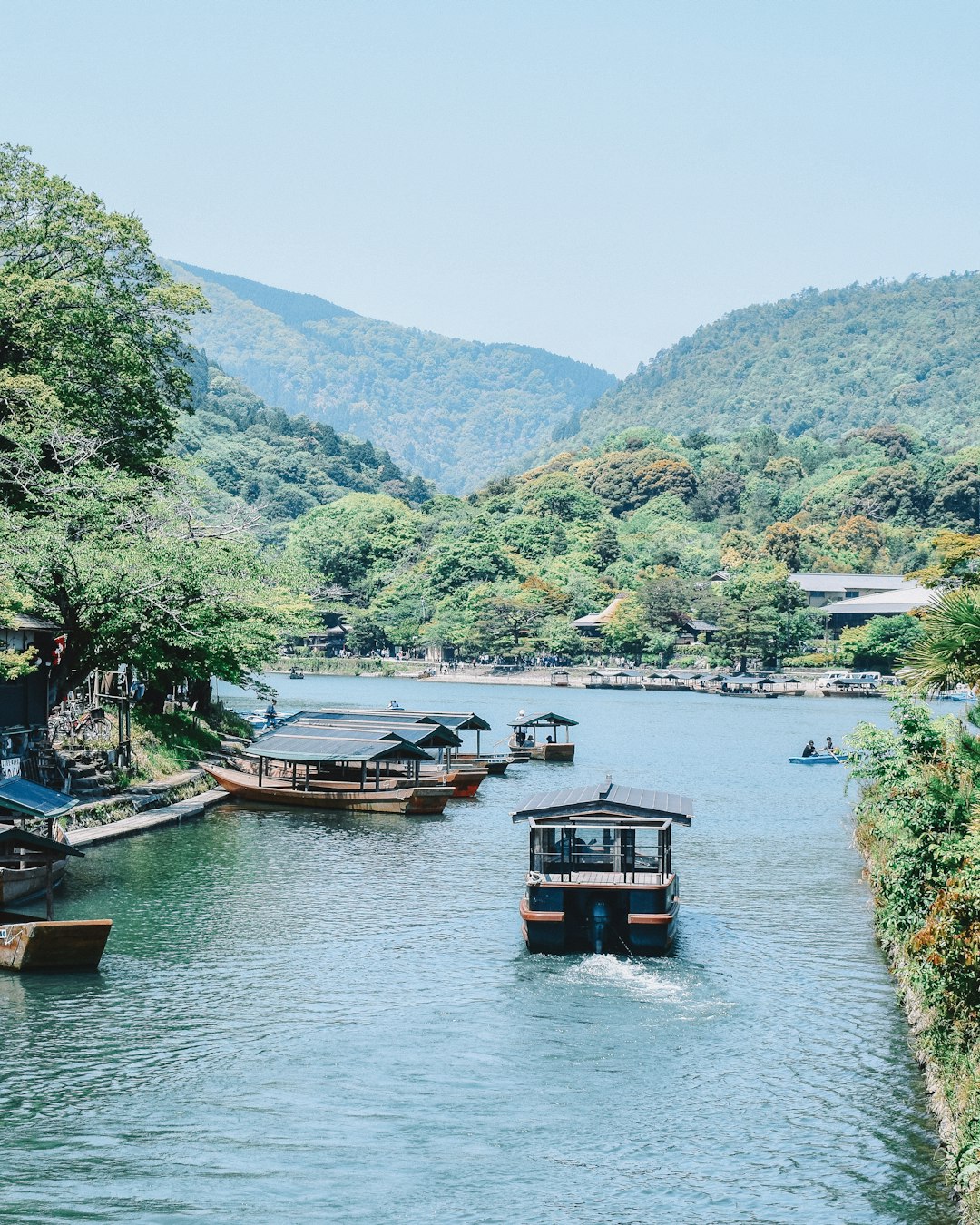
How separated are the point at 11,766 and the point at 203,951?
44.2 ft

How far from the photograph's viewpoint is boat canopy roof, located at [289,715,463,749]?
56.1 metres

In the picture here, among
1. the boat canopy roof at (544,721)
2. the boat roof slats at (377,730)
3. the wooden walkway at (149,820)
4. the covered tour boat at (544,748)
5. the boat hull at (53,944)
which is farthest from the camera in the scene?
the covered tour boat at (544,748)

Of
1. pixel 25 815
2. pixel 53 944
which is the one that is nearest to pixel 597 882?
pixel 53 944

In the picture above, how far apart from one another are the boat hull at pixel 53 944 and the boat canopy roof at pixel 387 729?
88.0 feet

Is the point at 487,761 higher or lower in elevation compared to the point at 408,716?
lower

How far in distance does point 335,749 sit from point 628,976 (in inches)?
1016

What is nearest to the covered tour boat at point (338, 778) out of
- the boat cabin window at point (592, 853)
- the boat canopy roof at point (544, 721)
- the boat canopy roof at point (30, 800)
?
the boat canopy roof at point (544, 721)

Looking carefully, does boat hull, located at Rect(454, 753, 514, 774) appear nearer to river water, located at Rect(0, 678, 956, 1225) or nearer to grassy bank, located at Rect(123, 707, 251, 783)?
grassy bank, located at Rect(123, 707, 251, 783)

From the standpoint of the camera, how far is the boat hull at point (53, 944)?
90.3 ft

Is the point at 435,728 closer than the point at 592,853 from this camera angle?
No

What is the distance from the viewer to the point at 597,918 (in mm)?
30750

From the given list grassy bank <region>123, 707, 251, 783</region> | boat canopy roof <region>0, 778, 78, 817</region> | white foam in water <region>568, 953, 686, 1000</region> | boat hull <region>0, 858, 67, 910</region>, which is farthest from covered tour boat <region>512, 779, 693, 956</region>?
grassy bank <region>123, 707, 251, 783</region>

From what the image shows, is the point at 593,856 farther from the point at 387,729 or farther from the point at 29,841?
the point at 387,729

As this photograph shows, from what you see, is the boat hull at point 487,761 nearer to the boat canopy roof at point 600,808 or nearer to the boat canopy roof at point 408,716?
the boat canopy roof at point 408,716
